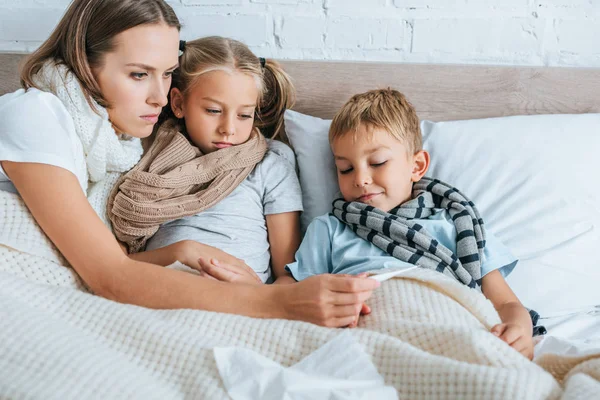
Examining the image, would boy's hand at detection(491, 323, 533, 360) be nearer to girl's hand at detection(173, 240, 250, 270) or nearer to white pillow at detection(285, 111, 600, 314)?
white pillow at detection(285, 111, 600, 314)

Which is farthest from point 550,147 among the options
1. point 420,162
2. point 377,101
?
point 377,101

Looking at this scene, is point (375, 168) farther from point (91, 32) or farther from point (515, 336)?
point (91, 32)

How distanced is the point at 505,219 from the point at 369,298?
51cm

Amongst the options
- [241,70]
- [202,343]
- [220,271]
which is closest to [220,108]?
[241,70]

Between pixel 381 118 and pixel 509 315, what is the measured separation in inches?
19.7

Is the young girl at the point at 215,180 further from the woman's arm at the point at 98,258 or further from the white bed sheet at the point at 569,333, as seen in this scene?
the white bed sheet at the point at 569,333

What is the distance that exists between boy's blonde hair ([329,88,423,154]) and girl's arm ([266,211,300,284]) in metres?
0.22

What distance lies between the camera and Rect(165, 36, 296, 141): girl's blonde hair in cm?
143

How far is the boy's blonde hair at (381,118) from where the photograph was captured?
1.35 meters

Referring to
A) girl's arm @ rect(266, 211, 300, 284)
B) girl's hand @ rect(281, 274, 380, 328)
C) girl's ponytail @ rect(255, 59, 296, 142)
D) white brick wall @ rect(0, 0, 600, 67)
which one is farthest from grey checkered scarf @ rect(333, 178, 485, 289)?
white brick wall @ rect(0, 0, 600, 67)

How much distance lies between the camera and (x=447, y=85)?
1.68 m

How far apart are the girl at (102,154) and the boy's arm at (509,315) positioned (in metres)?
0.26

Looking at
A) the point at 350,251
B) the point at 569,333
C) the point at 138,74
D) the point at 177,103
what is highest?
the point at 138,74

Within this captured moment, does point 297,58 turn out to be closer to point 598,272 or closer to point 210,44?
point 210,44
